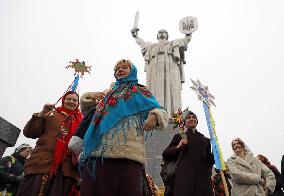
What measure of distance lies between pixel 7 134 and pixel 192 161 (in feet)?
8.31

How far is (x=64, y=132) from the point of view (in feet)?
11.7

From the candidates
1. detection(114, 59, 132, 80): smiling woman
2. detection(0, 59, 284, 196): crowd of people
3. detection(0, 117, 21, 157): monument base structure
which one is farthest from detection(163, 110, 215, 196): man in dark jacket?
detection(0, 117, 21, 157): monument base structure

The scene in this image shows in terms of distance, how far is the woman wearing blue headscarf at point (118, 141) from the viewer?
2.30m

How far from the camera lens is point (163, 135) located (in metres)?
10.6

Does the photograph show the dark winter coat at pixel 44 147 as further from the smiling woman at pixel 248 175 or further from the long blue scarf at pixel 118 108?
the smiling woman at pixel 248 175

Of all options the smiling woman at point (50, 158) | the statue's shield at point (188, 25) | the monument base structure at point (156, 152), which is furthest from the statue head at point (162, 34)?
the smiling woman at point (50, 158)

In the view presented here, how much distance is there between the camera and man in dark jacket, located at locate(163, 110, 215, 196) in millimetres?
3652

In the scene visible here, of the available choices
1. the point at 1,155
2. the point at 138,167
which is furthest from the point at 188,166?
the point at 1,155

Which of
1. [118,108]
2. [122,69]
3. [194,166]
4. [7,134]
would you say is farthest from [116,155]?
[7,134]

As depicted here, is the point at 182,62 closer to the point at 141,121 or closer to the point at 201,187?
the point at 201,187

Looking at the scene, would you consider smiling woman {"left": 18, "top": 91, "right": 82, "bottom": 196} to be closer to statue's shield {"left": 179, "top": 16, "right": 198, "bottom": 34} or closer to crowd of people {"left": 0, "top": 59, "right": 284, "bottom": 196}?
crowd of people {"left": 0, "top": 59, "right": 284, "bottom": 196}

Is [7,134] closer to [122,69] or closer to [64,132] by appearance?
[64,132]

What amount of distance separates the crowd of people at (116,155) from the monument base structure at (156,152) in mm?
4483

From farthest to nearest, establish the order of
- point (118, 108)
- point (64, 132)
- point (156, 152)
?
point (156, 152) < point (64, 132) < point (118, 108)
